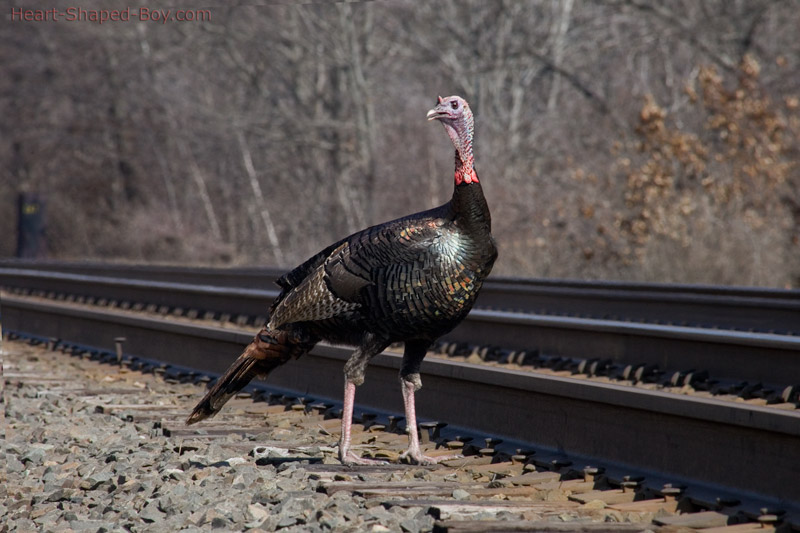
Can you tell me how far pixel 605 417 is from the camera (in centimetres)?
577

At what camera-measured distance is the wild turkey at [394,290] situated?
5.27m

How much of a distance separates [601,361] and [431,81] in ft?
72.4

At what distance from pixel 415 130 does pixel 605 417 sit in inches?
765

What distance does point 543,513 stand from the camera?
15.0 feet

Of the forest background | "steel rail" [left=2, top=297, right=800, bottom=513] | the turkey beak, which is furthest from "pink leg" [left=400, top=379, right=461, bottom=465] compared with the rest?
the forest background

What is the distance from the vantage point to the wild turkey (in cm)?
527

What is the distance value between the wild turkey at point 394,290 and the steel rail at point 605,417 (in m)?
0.82

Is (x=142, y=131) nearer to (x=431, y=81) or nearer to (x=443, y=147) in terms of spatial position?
(x=431, y=81)

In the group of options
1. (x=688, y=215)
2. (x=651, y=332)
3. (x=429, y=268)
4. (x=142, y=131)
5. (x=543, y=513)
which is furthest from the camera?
(x=142, y=131)

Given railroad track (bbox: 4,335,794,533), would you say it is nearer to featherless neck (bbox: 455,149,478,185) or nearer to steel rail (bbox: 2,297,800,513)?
steel rail (bbox: 2,297,800,513)

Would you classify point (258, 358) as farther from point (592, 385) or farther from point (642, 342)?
point (642, 342)

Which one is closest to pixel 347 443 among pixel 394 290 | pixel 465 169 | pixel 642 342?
pixel 394 290

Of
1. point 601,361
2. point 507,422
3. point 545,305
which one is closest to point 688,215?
point 545,305

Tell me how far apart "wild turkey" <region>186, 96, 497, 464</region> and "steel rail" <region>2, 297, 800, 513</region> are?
821 millimetres
